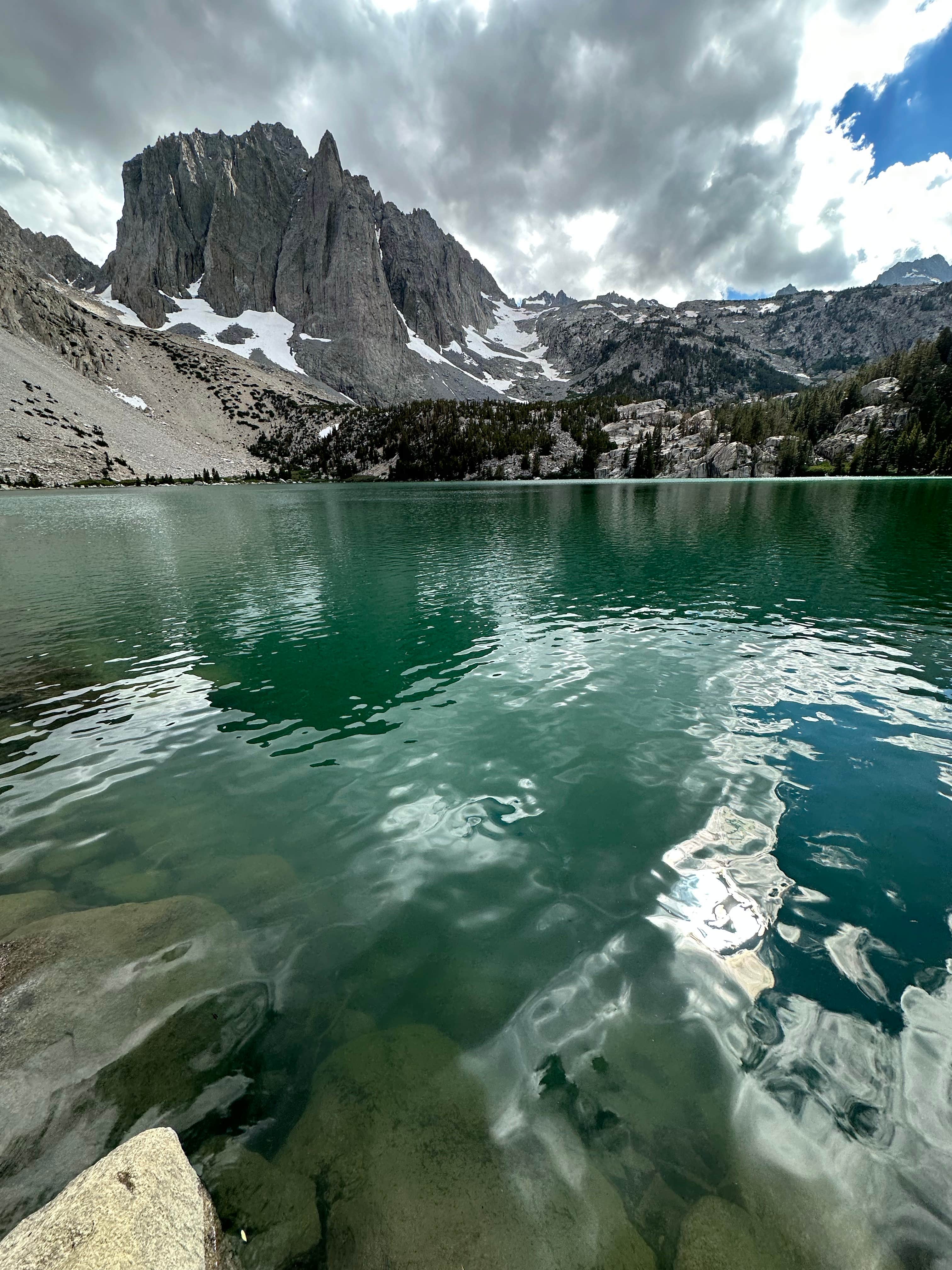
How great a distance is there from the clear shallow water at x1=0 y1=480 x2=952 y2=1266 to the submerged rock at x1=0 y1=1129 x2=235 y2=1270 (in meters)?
0.84

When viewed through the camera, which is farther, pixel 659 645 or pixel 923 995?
pixel 659 645

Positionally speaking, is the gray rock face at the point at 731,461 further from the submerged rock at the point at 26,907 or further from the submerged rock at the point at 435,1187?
the submerged rock at the point at 26,907

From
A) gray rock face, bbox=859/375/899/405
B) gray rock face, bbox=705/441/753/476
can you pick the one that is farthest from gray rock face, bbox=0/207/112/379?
gray rock face, bbox=859/375/899/405

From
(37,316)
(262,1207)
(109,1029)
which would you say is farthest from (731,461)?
(37,316)

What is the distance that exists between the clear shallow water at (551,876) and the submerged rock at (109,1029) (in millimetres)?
A: 36

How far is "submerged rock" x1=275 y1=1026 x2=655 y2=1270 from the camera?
372 centimetres

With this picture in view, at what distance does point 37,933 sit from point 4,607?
24.4m

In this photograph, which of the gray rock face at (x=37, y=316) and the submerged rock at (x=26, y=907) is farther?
the gray rock face at (x=37, y=316)

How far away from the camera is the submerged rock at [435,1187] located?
12.2 ft

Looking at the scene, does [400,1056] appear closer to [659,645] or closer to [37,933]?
[37,933]

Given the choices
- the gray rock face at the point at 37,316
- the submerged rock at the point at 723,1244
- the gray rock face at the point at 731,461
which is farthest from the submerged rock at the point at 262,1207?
the gray rock face at the point at 37,316

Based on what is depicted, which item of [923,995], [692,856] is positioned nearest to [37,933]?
[692,856]

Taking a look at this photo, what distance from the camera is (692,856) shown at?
818 centimetres

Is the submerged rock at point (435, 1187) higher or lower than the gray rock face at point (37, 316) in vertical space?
lower
